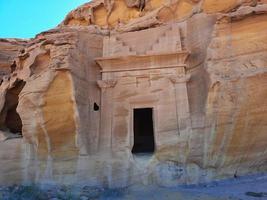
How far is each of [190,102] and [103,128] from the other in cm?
292

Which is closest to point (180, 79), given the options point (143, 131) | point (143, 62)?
point (143, 62)

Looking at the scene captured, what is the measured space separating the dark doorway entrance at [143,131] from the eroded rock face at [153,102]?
180 cm

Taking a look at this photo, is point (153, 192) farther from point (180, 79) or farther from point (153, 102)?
point (180, 79)

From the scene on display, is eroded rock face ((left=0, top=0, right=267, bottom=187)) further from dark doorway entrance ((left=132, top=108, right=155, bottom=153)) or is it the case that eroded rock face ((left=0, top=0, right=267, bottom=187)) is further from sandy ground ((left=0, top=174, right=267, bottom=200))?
dark doorway entrance ((left=132, top=108, right=155, bottom=153))

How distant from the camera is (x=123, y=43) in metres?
11.2

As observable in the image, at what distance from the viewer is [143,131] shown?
1296cm

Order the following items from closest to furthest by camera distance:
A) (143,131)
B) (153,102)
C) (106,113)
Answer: (153,102)
(106,113)
(143,131)

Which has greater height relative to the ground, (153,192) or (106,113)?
(106,113)

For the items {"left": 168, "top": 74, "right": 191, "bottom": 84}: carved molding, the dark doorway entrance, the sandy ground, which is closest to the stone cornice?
{"left": 168, "top": 74, "right": 191, "bottom": 84}: carved molding

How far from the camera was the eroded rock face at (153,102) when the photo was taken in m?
8.95

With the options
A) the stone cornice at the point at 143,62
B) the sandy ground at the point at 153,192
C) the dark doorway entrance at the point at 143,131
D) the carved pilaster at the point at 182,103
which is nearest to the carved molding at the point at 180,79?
the carved pilaster at the point at 182,103

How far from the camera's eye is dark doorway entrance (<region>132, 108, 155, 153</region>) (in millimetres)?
11881

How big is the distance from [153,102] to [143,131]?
3.15 m

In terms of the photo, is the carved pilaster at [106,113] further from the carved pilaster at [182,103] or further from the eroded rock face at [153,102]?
the carved pilaster at [182,103]
